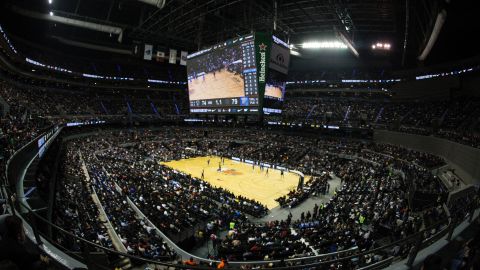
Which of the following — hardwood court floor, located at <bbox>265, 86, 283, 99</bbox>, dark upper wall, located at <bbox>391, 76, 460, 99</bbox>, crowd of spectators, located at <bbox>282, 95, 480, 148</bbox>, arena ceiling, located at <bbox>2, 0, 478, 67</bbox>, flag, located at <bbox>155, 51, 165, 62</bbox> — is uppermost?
arena ceiling, located at <bbox>2, 0, 478, 67</bbox>

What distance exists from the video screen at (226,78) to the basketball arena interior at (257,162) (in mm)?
159

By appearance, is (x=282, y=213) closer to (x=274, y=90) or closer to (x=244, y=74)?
(x=274, y=90)

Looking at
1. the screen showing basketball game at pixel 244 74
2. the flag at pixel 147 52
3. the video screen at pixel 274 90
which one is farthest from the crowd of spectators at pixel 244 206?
the flag at pixel 147 52

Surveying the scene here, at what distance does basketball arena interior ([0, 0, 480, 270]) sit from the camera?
293 inches

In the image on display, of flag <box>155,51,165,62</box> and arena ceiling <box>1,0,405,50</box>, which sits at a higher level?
arena ceiling <box>1,0,405,50</box>

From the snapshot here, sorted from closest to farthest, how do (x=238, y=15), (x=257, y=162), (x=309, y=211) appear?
(x=309, y=211)
(x=238, y=15)
(x=257, y=162)

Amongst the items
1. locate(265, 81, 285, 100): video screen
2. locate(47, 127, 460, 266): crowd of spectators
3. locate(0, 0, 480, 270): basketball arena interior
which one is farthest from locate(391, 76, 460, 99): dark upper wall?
locate(265, 81, 285, 100): video screen

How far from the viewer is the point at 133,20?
39.1m

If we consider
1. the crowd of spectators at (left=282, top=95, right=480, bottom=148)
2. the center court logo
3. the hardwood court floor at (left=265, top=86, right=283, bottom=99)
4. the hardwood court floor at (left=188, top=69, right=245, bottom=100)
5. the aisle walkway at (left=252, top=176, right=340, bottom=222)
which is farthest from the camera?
the crowd of spectators at (left=282, top=95, right=480, bottom=148)

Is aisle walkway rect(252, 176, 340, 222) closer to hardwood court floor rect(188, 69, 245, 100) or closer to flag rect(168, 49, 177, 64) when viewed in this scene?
hardwood court floor rect(188, 69, 245, 100)

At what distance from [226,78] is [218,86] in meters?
1.45

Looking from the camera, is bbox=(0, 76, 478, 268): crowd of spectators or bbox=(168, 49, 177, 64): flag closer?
bbox=(0, 76, 478, 268): crowd of spectators

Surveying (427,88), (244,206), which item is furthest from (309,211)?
(427,88)

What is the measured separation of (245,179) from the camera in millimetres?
33219
